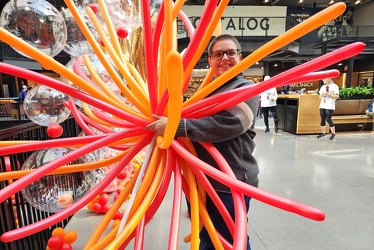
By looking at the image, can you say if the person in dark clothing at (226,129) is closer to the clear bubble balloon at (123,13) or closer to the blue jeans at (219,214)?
the blue jeans at (219,214)

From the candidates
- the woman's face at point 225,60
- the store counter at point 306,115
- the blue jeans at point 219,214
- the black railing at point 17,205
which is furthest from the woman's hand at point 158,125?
the store counter at point 306,115

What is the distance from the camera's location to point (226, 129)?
0.76 metres

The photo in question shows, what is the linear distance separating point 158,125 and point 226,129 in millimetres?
211

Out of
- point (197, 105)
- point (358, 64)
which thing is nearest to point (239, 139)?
point (197, 105)

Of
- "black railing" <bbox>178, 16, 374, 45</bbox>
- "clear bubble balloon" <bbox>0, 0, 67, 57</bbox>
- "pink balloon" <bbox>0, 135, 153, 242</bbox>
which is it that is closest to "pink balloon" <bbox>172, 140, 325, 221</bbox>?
"pink balloon" <bbox>0, 135, 153, 242</bbox>

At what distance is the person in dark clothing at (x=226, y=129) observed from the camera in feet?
2.48

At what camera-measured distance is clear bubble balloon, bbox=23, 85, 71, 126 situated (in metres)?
1.24

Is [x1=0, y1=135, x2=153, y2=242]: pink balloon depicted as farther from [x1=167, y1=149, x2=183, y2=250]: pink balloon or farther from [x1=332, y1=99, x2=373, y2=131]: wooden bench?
[x1=332, y1=99, x2=373, y2=131]: wooden bench

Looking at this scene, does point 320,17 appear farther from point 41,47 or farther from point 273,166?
point 273,166

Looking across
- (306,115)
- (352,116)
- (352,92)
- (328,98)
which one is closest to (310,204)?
(328,98)

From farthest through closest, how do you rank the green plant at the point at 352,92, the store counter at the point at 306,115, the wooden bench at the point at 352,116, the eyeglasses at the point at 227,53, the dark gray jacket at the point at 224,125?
1. the green plant at the point at 352,92
2. the wooden bench at the point at 352,116
3. the store counter at the point at 306,115
4. the eyeglasses at the point at 227,53
5. the dark gray jacket at the point at 224,125

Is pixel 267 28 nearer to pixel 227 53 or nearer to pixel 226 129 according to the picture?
pixel 227 53

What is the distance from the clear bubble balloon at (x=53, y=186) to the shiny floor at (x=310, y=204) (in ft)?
3.17

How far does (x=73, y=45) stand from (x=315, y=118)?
5746 millimetres
